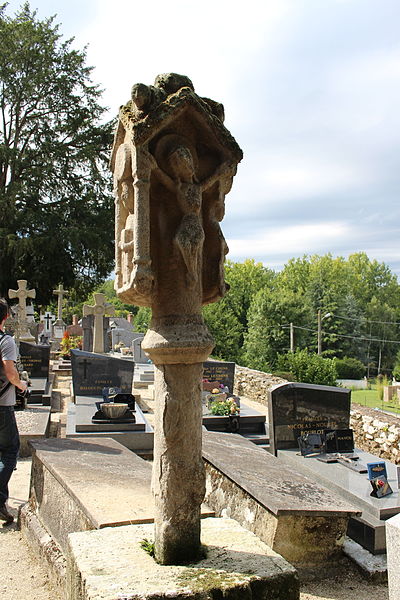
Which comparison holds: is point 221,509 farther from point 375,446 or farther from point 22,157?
point 22,157

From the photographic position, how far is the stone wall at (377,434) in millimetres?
8352

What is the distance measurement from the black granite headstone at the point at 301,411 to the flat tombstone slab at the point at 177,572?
430 centimetres

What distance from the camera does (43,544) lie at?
3.99 m

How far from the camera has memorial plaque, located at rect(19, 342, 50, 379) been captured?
40.6 ft

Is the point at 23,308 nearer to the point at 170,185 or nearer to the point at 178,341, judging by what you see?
the point at 170,185

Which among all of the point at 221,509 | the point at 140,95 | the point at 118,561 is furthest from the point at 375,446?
the point at 140,95

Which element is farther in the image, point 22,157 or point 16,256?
point 22,157

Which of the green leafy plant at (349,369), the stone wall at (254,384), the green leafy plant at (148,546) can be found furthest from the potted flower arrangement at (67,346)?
the green leafy plant at (349,369)

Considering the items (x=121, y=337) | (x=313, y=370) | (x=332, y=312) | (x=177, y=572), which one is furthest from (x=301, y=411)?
(x=332, y=312)

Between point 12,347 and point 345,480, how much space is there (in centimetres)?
374

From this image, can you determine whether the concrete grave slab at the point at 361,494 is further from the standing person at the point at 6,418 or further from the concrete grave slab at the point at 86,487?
the standing person at the point at 6,418

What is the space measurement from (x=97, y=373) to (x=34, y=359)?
8.60 feet

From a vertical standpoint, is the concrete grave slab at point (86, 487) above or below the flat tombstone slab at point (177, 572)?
below

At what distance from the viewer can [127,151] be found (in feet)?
8.78
